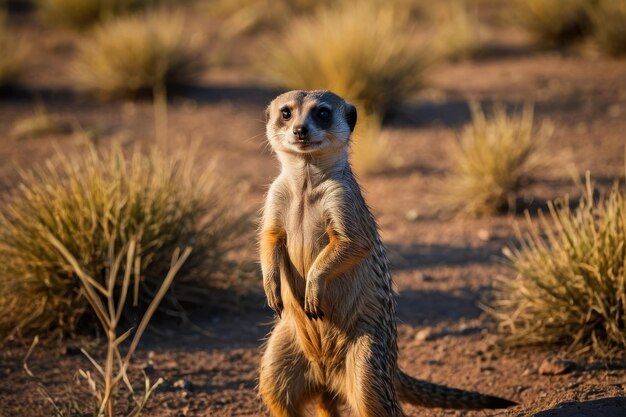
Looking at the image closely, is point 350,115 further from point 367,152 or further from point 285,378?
point 367,152

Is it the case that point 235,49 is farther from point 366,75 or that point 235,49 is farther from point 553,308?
point 553,308

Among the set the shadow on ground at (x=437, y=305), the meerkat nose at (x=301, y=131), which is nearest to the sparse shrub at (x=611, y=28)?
the shadow on ground at (x=437, y=305)

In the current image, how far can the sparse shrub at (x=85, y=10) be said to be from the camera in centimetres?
1412

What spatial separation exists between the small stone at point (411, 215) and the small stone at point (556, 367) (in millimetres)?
2753

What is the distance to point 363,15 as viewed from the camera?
34.0ft

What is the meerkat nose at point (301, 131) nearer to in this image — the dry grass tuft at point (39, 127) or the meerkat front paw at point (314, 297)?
the meerkat front paw at point (314, 297)

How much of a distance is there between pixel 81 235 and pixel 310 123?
1872mm

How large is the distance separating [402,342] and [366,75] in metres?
4.96

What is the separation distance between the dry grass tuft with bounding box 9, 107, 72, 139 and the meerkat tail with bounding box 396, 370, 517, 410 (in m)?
6.40

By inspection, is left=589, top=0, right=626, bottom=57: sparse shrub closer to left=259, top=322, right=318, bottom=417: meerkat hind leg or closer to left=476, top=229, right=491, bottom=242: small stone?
left=476, top=229, right=491, bottom=242: small stone

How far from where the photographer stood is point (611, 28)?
11.2 meters

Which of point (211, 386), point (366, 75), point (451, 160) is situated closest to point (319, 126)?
point (211, 386)

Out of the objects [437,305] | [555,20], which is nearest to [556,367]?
[437,305]

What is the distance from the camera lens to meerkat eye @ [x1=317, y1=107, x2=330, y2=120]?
3.91 metres
